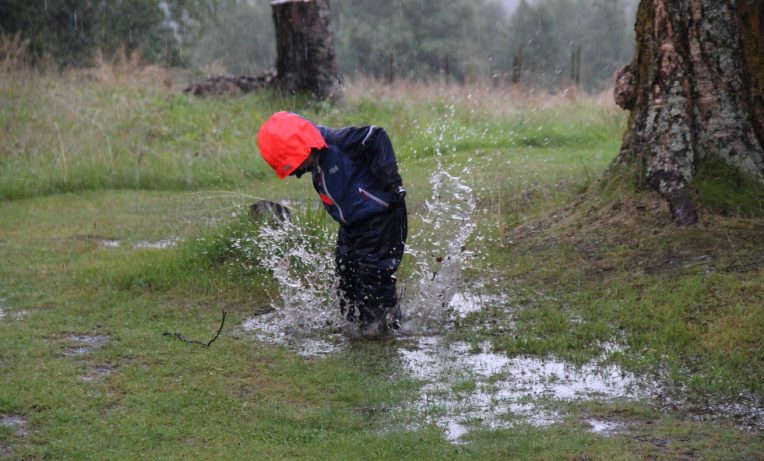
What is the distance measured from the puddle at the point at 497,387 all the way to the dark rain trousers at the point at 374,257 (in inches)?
16.8

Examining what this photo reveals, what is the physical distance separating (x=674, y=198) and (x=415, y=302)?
207cm

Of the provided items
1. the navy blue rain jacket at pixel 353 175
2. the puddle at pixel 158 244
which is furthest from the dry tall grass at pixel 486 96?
the navy blue rain jacket at pixel 353 175

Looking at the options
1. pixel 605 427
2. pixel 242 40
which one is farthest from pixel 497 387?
pixel 242 40

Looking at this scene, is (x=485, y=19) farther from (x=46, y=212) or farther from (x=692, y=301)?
(x=692, y=301)

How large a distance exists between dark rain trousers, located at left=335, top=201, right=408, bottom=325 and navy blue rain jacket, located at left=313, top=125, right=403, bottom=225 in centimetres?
9

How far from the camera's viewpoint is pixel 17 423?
4.56 meters

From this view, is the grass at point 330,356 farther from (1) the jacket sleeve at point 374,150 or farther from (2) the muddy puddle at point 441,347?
(1) the jacket sleeve at point 374,150

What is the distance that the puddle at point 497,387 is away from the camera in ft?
14.9

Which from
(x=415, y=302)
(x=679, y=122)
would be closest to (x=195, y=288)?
(x=415, y=302)

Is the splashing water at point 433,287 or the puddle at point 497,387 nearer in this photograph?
the puddle at point 497,387

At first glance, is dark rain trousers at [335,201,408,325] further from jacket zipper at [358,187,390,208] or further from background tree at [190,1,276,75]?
background tree at [190,1,276,75]

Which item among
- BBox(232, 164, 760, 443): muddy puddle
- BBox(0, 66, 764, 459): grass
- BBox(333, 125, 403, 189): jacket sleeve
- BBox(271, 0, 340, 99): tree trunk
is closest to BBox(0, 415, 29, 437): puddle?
BBox(0, 66, 764, 459): grass

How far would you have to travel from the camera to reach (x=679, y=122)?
6805 mm

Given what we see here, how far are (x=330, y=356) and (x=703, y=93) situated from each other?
3368mm
